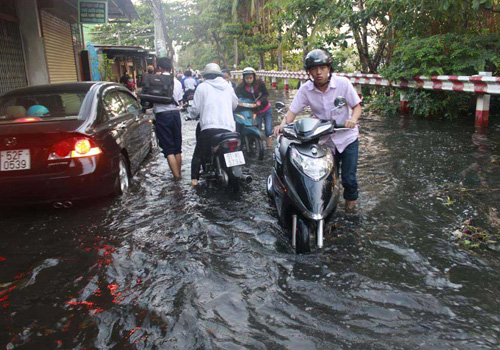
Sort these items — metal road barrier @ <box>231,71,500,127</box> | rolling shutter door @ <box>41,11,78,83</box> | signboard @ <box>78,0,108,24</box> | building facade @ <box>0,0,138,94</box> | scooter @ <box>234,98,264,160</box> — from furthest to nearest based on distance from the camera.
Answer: rolling shutter door @ <box>41,11,78,83</box>
signboard @ <box>78,0,108,24</box>
building facade @ <box>0,0,138,94</box>
metal road barrier @ <box>231,71,500,127</box>
scooter @ <box>234,98,264,160</box>

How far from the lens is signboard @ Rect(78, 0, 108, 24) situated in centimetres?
1296

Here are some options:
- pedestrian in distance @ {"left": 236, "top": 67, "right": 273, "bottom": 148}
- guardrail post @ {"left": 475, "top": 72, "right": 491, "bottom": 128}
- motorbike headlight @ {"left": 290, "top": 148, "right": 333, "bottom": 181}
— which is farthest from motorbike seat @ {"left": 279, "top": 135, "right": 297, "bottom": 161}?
guardrail post @ {"left": 475, "top": 72, "right": 491, "bottom": 128}

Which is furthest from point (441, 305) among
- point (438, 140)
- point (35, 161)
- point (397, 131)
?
point (397, 131)

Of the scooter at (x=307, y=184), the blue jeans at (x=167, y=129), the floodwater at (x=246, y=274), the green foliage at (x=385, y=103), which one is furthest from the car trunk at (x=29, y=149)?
the green foliage at (x=385, y=103)

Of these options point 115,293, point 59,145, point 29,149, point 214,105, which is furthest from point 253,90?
point 115,293

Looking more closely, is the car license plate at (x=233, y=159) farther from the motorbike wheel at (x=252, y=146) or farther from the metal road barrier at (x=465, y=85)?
the metal road barrier at (x=465, y=85)

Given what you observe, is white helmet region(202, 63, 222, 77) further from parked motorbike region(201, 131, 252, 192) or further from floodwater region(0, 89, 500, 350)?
floodwater region(0, 89, 500, 350)

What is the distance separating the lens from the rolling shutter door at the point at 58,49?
13180 millimetres

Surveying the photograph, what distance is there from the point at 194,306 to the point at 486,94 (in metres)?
8.31

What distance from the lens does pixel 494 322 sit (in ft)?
8.92

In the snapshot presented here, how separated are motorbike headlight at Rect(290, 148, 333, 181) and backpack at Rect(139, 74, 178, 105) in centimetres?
315

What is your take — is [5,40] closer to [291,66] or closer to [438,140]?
[438,140]

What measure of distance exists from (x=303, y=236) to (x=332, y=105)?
145 centimetres

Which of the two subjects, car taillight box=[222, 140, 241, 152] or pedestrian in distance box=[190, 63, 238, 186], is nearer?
car taillight box=[222, 140, 241, 152]
